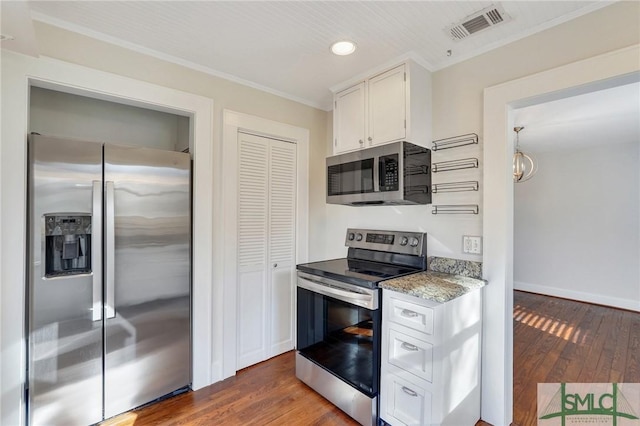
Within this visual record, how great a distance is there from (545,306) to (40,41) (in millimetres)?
6182

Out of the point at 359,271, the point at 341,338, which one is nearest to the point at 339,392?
the point at 341,338

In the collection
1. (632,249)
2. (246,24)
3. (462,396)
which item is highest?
(246,24)

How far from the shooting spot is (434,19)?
169cm

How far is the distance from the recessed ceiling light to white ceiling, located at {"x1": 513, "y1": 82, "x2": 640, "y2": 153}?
1.61 metres

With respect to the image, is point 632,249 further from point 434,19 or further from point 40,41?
point 40,41

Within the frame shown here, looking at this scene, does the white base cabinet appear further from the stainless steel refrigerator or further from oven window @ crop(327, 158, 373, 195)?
the stainless steel refrigerator

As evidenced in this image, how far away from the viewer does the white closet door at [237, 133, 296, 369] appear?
8.32ft

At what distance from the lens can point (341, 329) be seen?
206 centimetres

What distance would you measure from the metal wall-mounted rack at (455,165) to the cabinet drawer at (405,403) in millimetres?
1424

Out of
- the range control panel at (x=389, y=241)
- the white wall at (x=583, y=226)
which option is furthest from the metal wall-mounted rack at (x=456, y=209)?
the white wall at (x=583, y=226)

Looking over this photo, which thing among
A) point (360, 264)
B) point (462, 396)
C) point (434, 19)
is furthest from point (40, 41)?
point (462, 396)

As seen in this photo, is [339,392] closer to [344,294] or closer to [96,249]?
[344,294]

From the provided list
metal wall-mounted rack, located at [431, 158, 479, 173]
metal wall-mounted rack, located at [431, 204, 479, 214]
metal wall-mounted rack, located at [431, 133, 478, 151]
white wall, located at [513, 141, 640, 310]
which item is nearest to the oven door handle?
metal wall-mounted rack, located at [431, 204, 479, 214]

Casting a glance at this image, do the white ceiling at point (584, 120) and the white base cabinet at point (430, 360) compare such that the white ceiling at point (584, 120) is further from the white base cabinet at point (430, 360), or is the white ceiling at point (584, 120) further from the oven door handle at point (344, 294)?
the oven door handle at point (344, 294)
